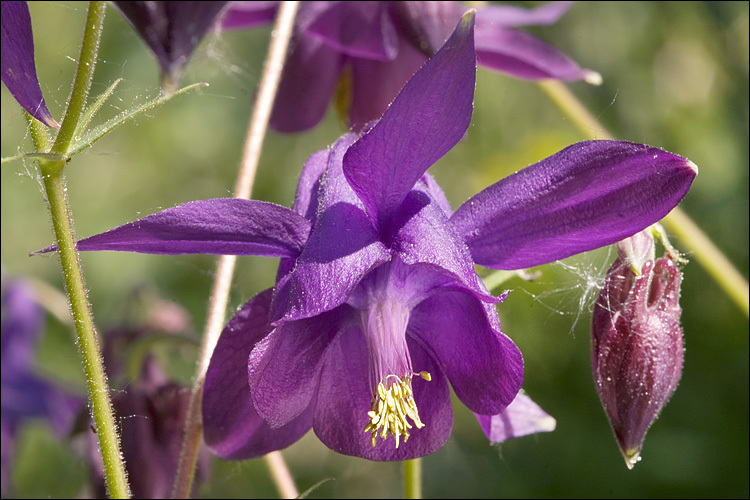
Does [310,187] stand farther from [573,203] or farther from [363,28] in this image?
[363,28]

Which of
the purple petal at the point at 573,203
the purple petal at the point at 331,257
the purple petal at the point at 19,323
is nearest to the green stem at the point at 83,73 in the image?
the purple petal at the point at 331,257

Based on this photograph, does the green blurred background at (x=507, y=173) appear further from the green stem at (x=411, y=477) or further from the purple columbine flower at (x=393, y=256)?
the purple columbine flower at (x=393, y=256)

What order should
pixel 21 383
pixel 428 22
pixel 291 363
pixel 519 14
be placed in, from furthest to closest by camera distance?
pixel 21 383, pixel 519 14, pixel 428 22, pixel 291 363

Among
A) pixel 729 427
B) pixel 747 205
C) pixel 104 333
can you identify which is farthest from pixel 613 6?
pixel 104 333

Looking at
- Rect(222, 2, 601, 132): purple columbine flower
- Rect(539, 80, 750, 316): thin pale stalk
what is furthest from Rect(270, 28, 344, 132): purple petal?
Rect(539, 80, 750, 316): thin pale stalk

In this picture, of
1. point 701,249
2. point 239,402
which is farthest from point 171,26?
point 701,249

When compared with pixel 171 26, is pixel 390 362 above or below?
below
